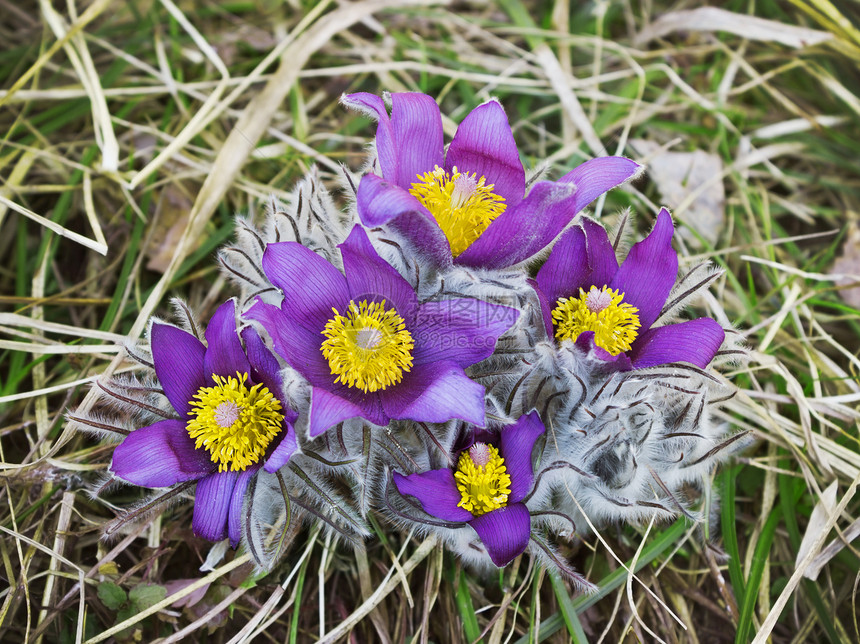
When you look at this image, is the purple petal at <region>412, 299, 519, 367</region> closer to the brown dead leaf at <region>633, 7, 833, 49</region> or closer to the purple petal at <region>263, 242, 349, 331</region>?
the purple petal at <region>263, 242, 349, 331</region>

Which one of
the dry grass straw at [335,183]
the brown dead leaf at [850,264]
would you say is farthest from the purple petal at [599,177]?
the brown dead leaf at [850,264]

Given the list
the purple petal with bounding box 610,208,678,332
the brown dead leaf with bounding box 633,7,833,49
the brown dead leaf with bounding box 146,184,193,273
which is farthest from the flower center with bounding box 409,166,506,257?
the brown dead leaf with bounding box 633,7,833,49

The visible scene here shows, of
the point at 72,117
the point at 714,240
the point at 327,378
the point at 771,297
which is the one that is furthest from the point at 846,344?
the point at 72,117

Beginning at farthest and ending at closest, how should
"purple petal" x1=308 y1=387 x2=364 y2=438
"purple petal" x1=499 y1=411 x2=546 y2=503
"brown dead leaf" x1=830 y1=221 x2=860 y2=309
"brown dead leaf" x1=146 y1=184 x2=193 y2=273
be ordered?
"brown dead leaf" x1=830 y1=221 x2=860 y2=309, "brown dead leaf" x1=146 y1=184 x2=193 y2=273, "purple petal" x1=499 y1=411 x2=546 y2=503, "purple petal" x1=308 y1=387 x2=364 y2=438

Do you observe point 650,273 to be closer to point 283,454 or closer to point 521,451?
point 521,451

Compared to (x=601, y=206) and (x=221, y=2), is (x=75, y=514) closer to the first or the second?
(x=601, y=206)

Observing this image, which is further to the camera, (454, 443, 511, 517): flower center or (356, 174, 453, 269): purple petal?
(454, 443, 511, 517): flower center
